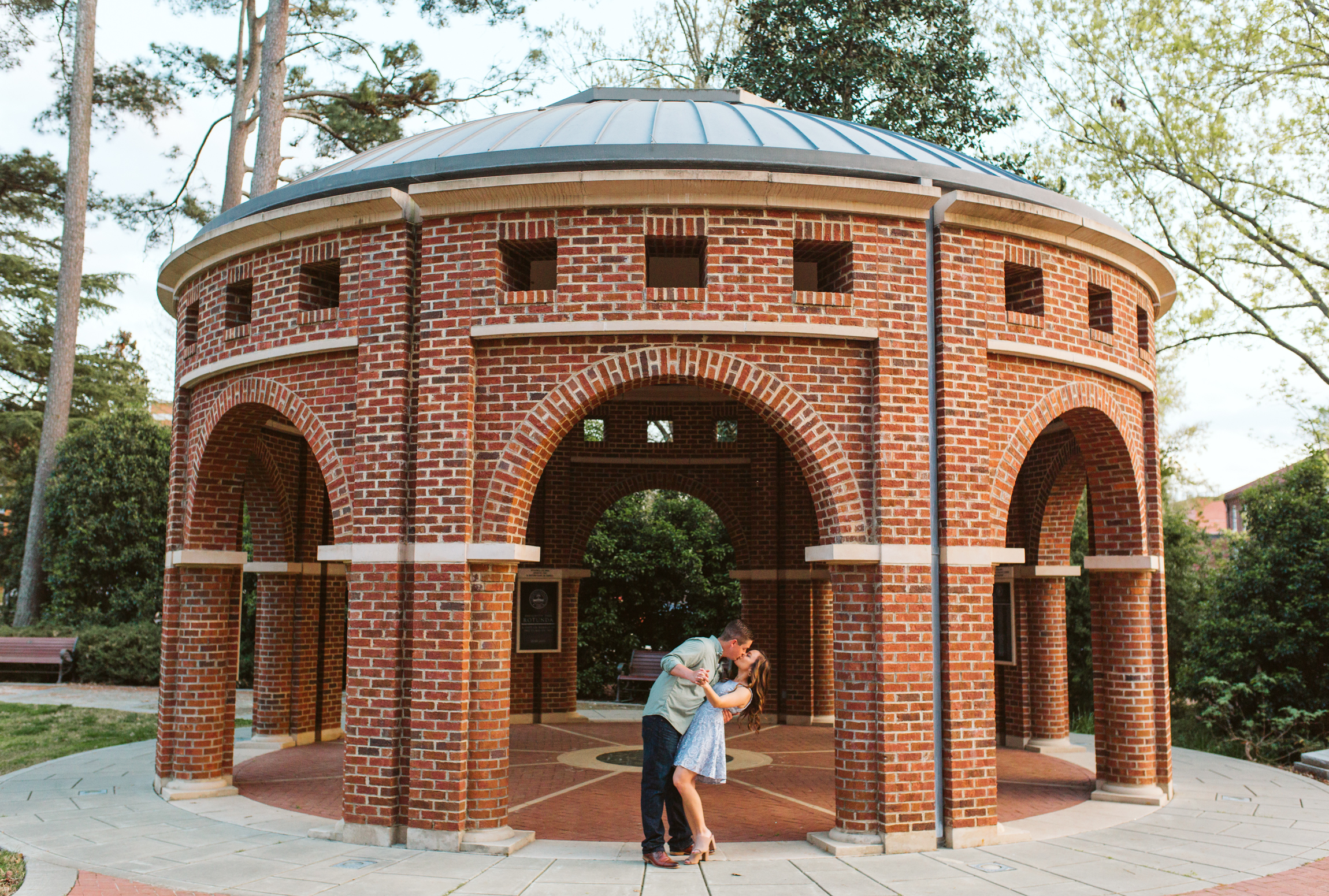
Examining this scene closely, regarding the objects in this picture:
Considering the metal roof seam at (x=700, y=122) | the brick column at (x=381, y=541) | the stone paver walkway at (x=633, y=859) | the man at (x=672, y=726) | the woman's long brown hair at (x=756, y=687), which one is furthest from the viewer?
the metal roof seam at (x=700, y=122)

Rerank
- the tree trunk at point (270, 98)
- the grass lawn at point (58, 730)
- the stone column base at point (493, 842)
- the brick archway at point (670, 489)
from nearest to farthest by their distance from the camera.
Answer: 1. the stone column base at point (493, 842)
2. the grass lawn at point (58, 730)
3. the brick archway at point (670, 489)
4. the tree trunk at point (270, 98)

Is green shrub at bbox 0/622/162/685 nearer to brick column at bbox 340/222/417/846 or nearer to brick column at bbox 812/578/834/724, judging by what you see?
brick column at bbox 812/578/834/724

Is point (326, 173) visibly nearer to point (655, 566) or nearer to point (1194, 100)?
point (655, 566)

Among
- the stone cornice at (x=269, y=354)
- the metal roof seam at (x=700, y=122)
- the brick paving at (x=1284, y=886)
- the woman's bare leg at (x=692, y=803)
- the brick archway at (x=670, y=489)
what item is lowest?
the brick paving at (x=1284, y=886)

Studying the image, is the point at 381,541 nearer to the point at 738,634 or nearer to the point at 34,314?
the point at 738,634

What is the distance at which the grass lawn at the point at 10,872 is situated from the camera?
5.99 m

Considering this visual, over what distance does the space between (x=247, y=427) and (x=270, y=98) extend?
12.2m

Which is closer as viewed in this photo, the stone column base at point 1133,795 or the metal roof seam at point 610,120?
the metal roof seam at point 610,120

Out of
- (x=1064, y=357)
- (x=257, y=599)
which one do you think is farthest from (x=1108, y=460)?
(x=257, y=599)

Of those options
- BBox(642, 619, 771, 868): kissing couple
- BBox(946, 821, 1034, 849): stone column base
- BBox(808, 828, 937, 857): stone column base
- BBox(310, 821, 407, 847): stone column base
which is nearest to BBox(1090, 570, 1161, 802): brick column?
BBox(946, 821, 1034, 849): stone column base

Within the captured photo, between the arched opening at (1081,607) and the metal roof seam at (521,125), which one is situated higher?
the metal roof seam at (521,125)

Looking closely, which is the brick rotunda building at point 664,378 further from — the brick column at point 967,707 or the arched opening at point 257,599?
the arched opening at point 257,599

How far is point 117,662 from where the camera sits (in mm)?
19188

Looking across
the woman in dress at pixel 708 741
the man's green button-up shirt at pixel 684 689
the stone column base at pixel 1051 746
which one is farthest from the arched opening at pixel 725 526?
the man's green button-up shirt at pixel 684 689
